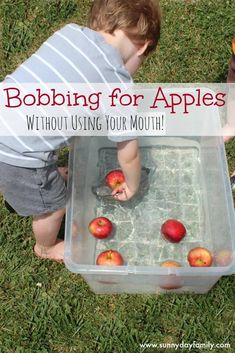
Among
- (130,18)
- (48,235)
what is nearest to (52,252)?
(48,235)

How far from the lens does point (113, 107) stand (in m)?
1.66

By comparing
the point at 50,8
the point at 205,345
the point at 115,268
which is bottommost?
the point at 205,345

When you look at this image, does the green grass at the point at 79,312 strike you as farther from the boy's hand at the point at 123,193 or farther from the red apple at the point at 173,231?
the boy's hand at the point at 123,193

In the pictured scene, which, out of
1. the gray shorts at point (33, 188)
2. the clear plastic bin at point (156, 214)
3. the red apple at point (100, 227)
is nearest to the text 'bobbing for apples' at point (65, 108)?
the gray shorts at point (33, 188)

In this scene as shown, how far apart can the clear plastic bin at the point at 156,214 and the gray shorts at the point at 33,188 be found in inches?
2.6

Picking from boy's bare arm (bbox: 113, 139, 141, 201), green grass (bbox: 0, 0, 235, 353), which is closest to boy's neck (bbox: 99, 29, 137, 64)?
boy's bare arm (bbox: 113, 139, 141, 201)

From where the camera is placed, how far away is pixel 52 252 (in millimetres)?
2031

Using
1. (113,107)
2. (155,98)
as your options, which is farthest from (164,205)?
(113,107)

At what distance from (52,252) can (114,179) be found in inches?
15.5

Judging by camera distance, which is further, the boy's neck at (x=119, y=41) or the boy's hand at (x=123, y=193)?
the boy's hand at (x=123, y=193)

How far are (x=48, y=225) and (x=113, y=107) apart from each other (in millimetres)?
513

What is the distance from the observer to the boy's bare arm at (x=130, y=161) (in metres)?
1.70

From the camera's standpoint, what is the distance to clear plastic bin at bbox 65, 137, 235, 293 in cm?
177

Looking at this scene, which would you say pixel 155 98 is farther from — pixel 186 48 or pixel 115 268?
pixel 115 268
